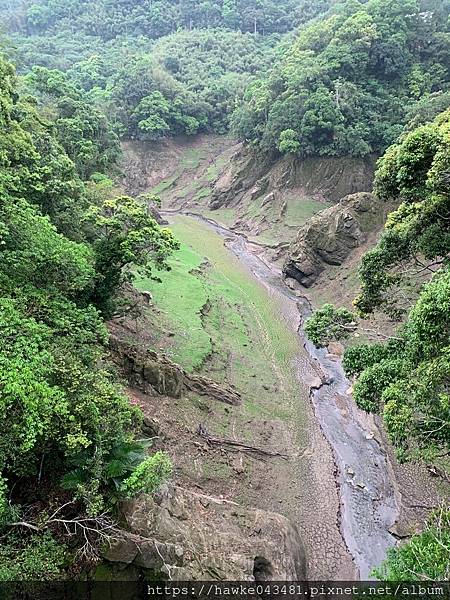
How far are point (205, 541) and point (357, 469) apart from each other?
408 inches

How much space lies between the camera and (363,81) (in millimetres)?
58781

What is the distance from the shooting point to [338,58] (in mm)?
59031

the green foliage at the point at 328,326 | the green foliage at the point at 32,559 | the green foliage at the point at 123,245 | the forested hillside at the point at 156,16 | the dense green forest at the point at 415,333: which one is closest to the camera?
the green foliage at the point at 32,559

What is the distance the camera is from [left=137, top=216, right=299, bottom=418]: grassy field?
26.8m

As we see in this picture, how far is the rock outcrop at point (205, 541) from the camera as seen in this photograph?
473 inches

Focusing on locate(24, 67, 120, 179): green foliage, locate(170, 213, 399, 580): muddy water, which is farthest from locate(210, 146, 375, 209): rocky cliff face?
locate(170, 213, 399, 580): muddy water

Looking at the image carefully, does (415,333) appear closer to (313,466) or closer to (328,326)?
(328,326)

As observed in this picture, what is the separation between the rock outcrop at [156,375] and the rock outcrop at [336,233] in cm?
2213

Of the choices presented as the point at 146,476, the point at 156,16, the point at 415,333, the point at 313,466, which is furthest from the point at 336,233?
the point at 156,16

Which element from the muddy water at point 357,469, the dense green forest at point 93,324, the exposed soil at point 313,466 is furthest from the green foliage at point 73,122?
the muddy water at point 357,469

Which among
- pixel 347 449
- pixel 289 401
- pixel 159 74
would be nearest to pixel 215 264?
pixel 289 401

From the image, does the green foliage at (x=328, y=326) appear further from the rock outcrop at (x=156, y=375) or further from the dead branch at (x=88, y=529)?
the dead branch at (x=88, y=529)

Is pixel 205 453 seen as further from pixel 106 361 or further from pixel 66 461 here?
pixel 66 461

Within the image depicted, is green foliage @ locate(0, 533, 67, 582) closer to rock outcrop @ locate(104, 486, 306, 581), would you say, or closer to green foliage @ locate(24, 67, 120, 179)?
rock outcrop @ locate(104, 486, 306, 581)
